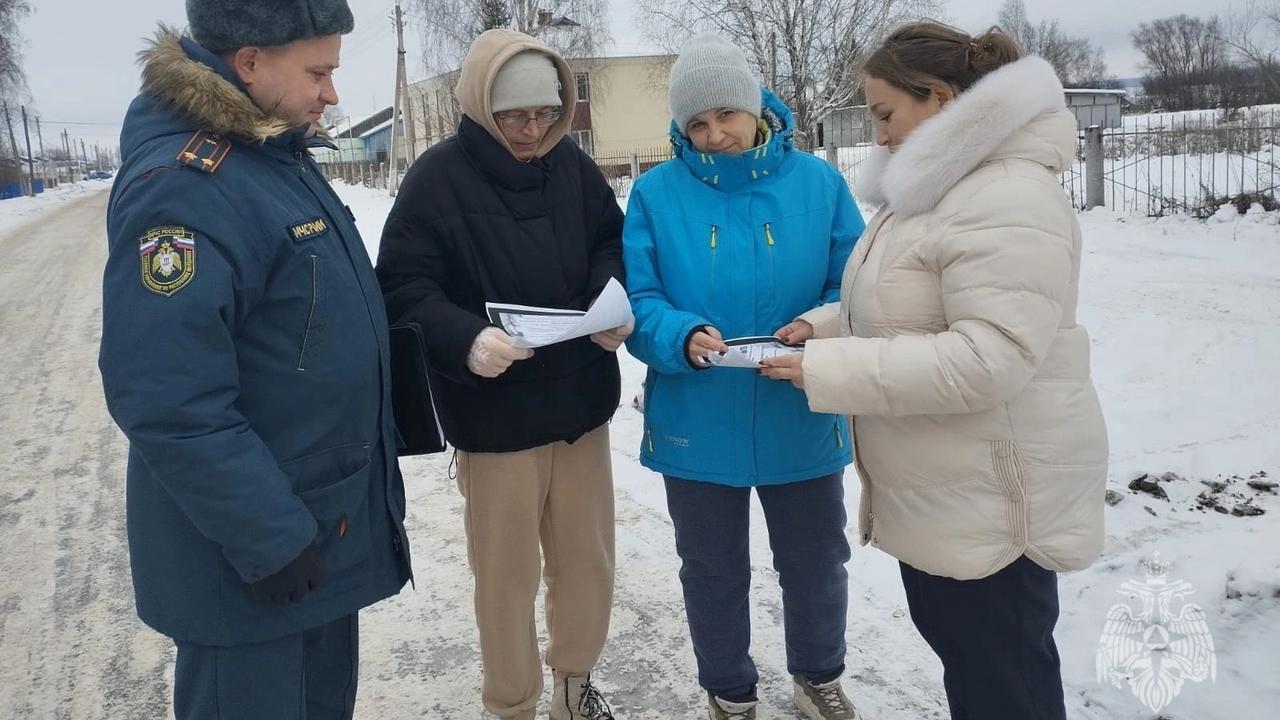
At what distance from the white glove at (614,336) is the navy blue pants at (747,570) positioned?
488 millimetres

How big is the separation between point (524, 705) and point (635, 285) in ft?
4.40

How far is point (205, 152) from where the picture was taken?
1.82m

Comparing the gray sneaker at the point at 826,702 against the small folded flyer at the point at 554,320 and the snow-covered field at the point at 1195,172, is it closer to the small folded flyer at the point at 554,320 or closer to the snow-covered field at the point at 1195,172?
the small folded flyer at the point at 554,320

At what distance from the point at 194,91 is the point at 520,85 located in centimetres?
94

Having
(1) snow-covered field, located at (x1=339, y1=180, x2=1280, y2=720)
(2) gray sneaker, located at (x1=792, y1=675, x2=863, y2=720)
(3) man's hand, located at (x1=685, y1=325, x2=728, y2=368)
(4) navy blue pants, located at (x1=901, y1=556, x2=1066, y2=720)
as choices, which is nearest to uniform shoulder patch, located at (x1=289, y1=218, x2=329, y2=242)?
(3) man's hand, located at (x1=685, y1=325, x2=728, y2=368)

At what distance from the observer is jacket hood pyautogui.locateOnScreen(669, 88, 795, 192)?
264 cm

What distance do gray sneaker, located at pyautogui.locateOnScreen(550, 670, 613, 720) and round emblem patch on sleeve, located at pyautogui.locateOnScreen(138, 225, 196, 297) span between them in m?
1.84

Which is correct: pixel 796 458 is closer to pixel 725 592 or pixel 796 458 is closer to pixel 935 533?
pixel 725 592

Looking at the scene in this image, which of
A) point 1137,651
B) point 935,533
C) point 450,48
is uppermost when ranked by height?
point 450,48

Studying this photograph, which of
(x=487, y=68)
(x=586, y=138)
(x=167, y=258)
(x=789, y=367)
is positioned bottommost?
(x=789, y=367)

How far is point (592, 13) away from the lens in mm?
27078

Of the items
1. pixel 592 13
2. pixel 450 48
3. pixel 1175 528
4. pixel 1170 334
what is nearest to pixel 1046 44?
pixel 592 13

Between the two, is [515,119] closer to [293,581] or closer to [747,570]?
[293,581]

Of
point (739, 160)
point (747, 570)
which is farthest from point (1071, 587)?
point (739, 160)
